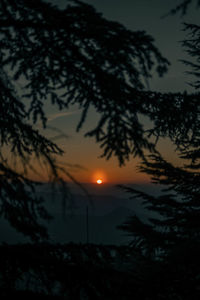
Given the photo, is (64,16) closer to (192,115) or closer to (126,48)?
(126,48)

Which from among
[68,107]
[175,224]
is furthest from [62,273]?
[175,224]

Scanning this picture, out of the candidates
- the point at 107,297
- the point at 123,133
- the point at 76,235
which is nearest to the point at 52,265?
the point at 107,297

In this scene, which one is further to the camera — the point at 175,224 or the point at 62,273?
the point at 175,224

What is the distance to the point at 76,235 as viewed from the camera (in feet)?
649

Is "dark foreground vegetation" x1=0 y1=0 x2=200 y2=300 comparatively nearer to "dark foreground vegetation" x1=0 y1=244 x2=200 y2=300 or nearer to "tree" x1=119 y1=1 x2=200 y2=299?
"dark foreground vegetation" x1=0 y1=244 x2=200 y2=300

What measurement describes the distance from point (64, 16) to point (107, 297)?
2.94 meters

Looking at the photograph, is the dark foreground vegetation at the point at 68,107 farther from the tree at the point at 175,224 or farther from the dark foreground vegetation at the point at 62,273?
the tree at the point at 175,224

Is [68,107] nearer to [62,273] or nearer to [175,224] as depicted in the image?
[62,273]

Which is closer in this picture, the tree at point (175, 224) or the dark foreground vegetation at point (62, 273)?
the dark foreground vegetation at point (62, 273)

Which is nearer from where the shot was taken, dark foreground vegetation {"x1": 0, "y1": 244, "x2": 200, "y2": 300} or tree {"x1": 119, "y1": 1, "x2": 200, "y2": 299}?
dark foreground vegetation {"x1": 0, "y1": 244, "x2": 200, "y2": 300}

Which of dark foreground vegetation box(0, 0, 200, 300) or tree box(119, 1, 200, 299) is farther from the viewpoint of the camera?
tree box(119, 1, 200, 299)

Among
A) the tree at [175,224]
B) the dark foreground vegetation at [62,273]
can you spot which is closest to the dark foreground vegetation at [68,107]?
the dark foreground vegetation at [62,273]

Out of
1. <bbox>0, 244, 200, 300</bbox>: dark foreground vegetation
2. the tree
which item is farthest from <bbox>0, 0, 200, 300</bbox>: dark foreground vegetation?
the tree

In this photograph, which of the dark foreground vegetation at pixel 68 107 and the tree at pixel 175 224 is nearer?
the dark foreground vegetation at pixel 68 107
